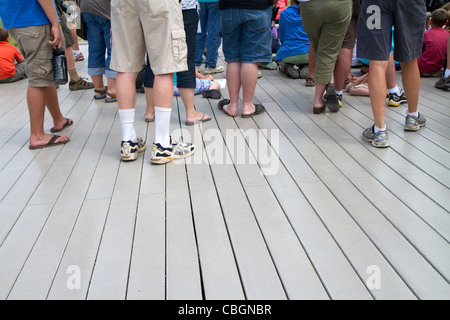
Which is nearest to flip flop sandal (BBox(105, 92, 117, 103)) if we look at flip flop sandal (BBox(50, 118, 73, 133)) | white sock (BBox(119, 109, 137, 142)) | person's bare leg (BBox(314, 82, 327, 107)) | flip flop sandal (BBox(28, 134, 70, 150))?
flip flop sandal (BBox(50, 118, 73, 133))

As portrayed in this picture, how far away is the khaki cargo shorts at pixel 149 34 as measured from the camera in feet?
7.95

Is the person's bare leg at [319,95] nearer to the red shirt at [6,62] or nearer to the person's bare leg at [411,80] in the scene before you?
the person's bare leg at [411,80]

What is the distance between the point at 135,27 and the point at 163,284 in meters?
1.61

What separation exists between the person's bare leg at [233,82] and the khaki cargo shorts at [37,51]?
1.41m

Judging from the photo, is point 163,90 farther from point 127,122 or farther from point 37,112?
point 37,112

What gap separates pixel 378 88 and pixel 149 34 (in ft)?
5.01

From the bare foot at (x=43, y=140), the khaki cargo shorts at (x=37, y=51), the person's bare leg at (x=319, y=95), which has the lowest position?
the bare foot at (x=43, y=140)

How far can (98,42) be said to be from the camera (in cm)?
409

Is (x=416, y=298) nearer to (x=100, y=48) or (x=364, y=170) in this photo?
(x=364, y=170)

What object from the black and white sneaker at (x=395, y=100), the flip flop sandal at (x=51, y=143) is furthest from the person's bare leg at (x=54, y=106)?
the black and white sneaker at (x=395, y=100)

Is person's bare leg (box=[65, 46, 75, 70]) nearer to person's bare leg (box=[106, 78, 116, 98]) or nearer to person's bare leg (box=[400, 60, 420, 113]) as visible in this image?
person's bare leg (box=[106, 78, 116, 98])

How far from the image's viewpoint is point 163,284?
1.54m

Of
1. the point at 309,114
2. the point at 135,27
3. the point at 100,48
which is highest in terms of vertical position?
the point at 135,27

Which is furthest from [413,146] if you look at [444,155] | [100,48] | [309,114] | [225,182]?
[100,48]
